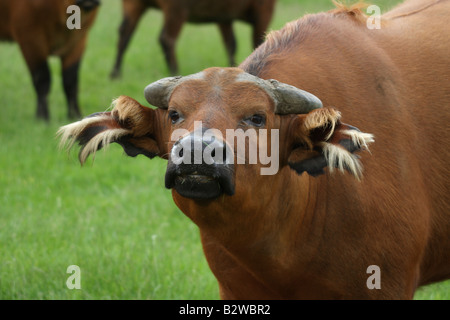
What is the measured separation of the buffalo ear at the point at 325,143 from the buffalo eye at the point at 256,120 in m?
0.20

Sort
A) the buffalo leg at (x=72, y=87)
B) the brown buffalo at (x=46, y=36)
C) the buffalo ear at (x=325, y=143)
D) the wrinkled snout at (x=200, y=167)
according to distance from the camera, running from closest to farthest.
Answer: the wrinkled snout at (x=200, y=167)
the buffalo ear at (x=325, y=143)
the brown buffalo at (x=46, y=36)
the buffalo leg at (x=72, y=87)

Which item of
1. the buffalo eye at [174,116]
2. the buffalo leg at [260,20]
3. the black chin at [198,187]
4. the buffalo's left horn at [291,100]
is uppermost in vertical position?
the buffalo leg at [260,20]

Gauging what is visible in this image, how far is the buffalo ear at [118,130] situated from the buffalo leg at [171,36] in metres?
7.84

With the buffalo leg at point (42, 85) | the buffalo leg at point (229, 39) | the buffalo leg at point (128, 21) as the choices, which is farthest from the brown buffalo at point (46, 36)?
the buffalo leg at point (229, 39)

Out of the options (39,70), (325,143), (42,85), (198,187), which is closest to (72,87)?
(42,85)

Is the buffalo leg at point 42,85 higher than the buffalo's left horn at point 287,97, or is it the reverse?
the buffalo leg at point 42,85

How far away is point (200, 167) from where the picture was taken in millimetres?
2812

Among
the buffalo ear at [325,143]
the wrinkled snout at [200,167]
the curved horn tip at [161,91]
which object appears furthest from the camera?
the curved horn tip at [161,91]

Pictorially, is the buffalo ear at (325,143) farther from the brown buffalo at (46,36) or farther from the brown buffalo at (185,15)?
the brown buffalo at (185,15)

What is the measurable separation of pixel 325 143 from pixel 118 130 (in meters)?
0.96

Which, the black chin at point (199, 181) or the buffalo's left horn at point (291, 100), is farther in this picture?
the buffalo's left horn at point (291, 100)

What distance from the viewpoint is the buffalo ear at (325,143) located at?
3.12 metres

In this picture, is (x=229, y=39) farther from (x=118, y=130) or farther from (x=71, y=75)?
(x=118, y=130)

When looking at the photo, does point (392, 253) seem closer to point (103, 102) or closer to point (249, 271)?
point (249, 271)
